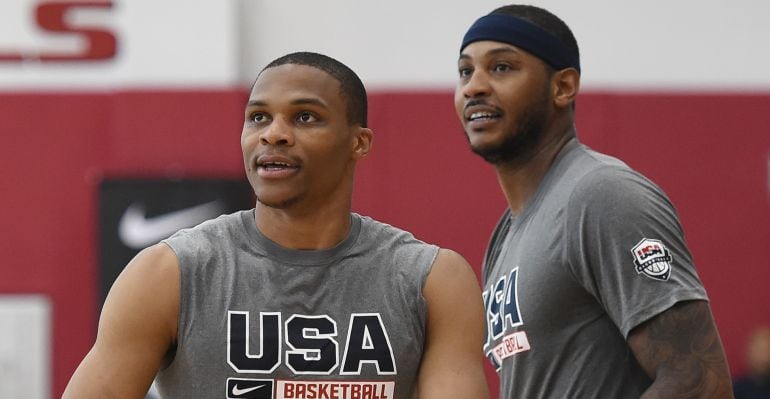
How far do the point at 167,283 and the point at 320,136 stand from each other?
1.41ft

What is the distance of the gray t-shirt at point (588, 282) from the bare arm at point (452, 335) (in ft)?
1.15

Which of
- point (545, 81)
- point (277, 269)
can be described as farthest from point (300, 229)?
point (545, 81)

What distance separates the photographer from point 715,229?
311 inches

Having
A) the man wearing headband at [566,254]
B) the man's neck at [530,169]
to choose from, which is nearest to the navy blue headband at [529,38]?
the man wearing headband at [566,254]

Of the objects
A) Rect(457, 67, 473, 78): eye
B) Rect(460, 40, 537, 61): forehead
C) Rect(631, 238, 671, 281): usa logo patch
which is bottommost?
Rect(631, 238, 671, 281): usa logo patch

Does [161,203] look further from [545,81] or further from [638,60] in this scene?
[545,81]

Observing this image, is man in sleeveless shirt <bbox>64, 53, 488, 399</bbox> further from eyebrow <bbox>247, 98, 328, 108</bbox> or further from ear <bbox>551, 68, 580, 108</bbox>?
ear <bbox>551, 68, 580, 108</bbox>

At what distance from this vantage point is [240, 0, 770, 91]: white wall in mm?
7930

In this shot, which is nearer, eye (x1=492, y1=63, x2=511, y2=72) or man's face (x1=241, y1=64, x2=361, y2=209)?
man's face (x1=241, y1=64, x2=361, y2=209)

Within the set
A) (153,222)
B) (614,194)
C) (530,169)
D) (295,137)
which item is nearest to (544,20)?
(530,169)

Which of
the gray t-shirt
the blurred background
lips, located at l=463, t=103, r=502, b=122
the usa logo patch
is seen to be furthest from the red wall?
the usa logo patch

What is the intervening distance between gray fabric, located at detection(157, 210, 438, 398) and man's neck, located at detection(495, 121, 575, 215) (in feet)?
2.50

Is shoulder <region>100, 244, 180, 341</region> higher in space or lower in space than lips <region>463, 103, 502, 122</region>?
lower

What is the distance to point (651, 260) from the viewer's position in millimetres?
3043
